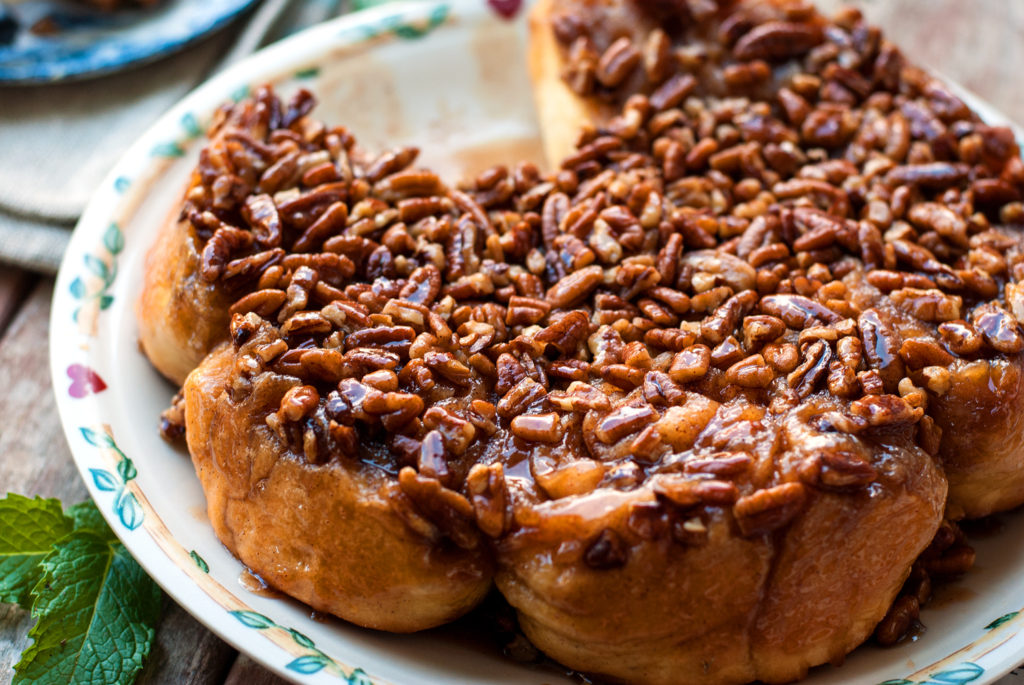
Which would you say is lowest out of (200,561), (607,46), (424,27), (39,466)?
(39,466)

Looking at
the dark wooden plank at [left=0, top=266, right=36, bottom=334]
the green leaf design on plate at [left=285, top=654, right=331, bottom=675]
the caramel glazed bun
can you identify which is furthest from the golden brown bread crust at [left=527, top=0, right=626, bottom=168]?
the dark wooden plank at [left=0, top=266, right=36, bottom=334]

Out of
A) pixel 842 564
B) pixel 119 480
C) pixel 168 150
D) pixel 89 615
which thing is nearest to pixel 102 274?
pixel 168 150

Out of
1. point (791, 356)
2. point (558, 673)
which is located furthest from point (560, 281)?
point (558, 673)

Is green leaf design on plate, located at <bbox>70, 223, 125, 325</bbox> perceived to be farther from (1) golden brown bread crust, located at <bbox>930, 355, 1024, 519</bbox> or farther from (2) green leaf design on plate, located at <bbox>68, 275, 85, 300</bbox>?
(1) golden brown bread crust, located at <bbox>930, 355, 1024, 519</bbox>

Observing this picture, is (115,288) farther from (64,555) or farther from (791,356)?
(791,356)

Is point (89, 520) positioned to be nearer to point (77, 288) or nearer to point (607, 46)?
point (77, 288)

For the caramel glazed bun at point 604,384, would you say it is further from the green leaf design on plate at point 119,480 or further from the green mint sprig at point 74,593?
the green mint sprig at point 74,593
